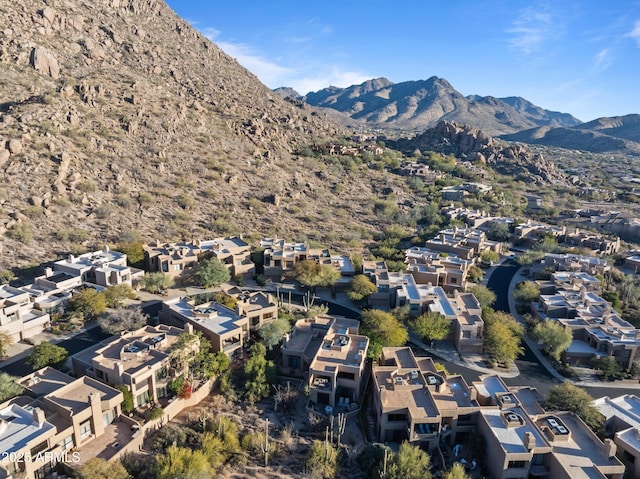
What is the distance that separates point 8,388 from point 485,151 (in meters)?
120

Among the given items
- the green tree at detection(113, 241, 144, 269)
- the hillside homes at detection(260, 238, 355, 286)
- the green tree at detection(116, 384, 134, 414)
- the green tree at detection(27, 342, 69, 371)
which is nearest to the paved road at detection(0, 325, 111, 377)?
the green tree at detection(27, 342, 69, 371)

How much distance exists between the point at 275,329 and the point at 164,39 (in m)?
93.2

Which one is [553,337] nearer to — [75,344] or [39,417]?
[39,417]

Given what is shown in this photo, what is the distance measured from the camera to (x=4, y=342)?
30906 millimetres

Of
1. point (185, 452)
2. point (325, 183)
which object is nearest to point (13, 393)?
point (185, 452)

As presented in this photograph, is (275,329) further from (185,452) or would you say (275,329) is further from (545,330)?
(545,330)

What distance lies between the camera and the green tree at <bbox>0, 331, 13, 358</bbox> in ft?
99.5

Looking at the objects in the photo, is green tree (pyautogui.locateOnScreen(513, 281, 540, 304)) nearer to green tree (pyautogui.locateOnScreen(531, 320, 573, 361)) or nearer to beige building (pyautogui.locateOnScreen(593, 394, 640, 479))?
green tree (pyautogui.locateOnScreen(531, 320, 573, 361))

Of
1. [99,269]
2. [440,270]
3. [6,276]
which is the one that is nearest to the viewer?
[6,276]

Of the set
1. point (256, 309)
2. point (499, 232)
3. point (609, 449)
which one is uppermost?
point (499, 232)

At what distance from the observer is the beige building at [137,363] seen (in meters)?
26.1

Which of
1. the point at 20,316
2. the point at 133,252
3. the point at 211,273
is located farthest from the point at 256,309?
the point at 133,252

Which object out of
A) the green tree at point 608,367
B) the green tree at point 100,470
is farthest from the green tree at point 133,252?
the green tree at point 608,367

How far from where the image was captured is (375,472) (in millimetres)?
22344
